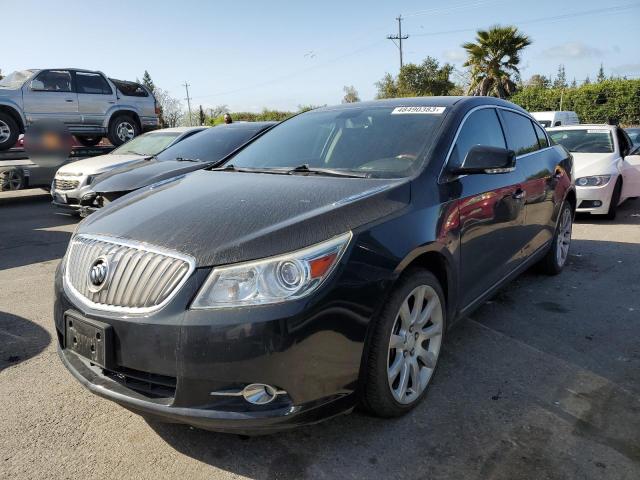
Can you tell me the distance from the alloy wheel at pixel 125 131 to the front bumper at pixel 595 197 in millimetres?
9532

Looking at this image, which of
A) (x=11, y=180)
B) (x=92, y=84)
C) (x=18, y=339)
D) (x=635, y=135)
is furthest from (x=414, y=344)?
(x=635, y=135)

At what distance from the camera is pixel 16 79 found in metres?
10.2

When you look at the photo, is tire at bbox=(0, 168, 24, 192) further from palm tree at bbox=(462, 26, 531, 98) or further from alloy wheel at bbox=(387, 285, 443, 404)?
palm tree at bbox=(462, 26, 531, 98)

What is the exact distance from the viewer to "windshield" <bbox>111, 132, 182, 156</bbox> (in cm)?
948

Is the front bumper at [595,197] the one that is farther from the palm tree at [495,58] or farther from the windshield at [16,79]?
the palm tree at [495,58]

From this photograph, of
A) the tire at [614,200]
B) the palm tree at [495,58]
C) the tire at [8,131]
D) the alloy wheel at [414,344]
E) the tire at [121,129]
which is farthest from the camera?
the palm tree at [495,58]

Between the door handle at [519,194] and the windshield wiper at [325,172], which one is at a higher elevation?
the windshield wiper at [325,172]

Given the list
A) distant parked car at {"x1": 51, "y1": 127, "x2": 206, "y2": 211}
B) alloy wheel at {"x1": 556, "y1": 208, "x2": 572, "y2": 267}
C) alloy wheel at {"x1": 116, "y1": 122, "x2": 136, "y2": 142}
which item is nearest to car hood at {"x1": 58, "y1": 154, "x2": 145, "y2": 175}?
distant parked car at {"x1": 51, "y1": 127, "x2": 206, "y2": 211}

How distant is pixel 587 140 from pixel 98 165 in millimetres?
8269

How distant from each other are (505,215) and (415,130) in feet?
3.03

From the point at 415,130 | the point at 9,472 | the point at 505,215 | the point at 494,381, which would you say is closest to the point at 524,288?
the point at 505,215

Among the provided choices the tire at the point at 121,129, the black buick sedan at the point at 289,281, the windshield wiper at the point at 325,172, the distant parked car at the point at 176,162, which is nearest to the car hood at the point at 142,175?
the distant parked car at the point at 176,162

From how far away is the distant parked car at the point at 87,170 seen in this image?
27.2 feet

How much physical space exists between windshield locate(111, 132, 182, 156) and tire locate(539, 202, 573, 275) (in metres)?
6.77
